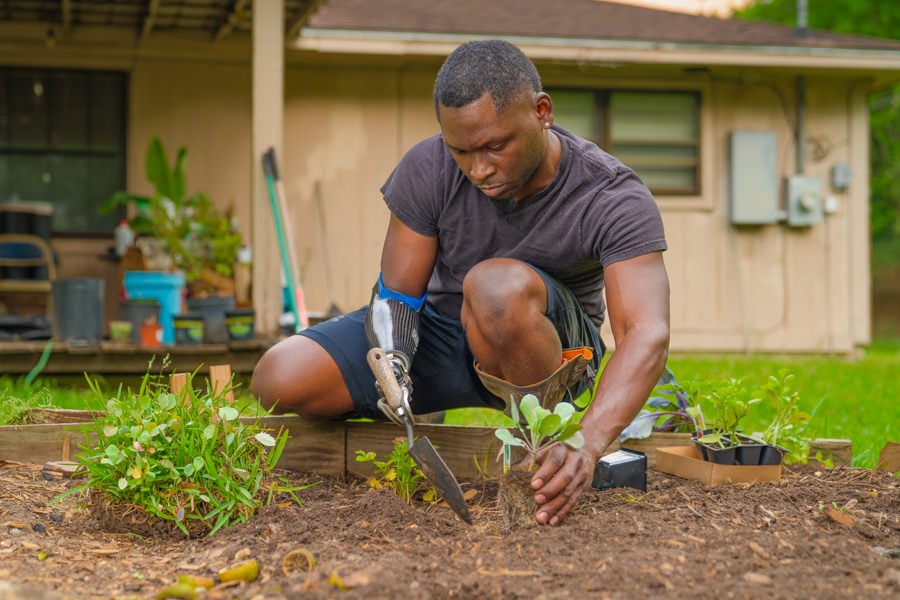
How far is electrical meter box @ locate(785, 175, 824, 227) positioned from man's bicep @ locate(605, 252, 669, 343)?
7.06m

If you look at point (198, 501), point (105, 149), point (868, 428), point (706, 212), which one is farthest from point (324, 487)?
point (706, 212)

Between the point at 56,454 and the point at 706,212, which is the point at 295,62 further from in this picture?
the point at 56,454

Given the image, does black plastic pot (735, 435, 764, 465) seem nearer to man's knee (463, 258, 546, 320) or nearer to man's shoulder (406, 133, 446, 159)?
man's knee (463, 258, 546, 320)

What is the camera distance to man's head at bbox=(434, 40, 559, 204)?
2633mm

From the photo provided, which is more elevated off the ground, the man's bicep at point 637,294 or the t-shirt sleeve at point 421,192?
the t-shirt sleeve at point 421,192

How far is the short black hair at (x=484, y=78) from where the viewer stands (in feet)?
8.64

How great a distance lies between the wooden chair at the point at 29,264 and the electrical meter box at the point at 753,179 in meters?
5.88

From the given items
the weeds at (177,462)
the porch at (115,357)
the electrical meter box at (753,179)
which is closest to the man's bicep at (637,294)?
the weeds at (177,462)

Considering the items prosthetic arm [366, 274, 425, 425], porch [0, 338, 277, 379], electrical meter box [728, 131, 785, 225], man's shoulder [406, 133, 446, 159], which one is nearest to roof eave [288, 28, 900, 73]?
electrical meter box [728, 131, 785, 225]

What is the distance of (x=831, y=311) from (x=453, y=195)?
7.39 meters

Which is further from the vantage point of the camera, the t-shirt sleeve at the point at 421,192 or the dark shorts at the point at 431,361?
the dark shorts at the point at 431,361

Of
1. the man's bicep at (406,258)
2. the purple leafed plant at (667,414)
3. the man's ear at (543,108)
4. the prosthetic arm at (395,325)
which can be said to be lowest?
the purple leafed plant at (667,414)

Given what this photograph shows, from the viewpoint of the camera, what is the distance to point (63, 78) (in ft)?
27.2

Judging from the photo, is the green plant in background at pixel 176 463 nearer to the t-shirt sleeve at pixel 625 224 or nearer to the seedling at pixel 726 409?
the t-shirt sleeve at pixel 625 224
